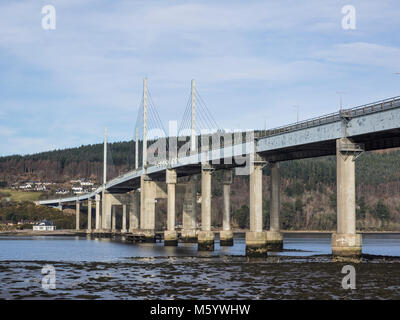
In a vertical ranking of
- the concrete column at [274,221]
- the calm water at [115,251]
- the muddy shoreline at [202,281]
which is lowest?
the calm water at [115,251]

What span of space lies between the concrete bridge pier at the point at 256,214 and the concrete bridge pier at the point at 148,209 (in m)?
41.5

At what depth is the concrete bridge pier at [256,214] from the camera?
77812 mm

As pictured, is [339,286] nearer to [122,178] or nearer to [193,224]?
[193,224]

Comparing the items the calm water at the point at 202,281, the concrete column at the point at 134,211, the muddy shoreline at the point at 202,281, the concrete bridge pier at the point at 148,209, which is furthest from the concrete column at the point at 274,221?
the concrete column at the point at 134,211

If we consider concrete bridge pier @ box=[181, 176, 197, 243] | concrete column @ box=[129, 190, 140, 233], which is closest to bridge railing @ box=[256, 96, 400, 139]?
concrete bridge pier @ box=[181, 176, 197, 243]

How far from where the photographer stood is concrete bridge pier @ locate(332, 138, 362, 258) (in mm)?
61219

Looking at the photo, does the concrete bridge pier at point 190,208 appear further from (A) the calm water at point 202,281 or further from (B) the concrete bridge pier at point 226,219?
(A) the calm water at point 202,281

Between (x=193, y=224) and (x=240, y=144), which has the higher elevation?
(x=240, y=144)

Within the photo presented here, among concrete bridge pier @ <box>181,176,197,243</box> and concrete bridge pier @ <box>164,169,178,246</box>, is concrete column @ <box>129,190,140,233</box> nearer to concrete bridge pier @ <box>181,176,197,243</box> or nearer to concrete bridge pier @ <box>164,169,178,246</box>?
concrete bridge pier @ <box>181,176,197,243</box>

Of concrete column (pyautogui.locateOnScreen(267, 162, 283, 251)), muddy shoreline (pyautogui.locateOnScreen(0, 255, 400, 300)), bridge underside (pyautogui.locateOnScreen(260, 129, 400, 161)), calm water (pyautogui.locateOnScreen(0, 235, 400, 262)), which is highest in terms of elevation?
bridge underside (pyautogui.locateOnScreen(260, 129, 400, 161))

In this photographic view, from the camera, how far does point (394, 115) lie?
5547 centimetres

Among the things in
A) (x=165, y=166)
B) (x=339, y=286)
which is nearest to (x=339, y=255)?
(x=339, y=286)

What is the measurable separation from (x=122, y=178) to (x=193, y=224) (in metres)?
32.5

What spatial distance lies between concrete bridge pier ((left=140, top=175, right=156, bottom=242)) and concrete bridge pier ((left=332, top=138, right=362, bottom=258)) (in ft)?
200
